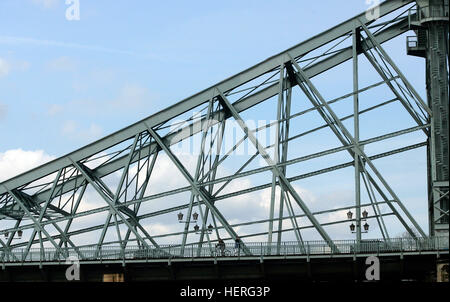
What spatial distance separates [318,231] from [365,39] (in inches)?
638

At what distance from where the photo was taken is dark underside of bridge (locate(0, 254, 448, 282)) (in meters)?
75.6

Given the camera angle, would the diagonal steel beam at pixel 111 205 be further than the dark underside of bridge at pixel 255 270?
Yes

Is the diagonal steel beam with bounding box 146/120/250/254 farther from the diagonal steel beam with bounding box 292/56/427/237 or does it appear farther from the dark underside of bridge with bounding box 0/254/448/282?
the diagonal steel beam with bounding box 292/56/427/237

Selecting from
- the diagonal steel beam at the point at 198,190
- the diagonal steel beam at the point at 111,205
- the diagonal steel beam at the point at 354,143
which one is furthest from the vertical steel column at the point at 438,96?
the diagonal steel beam at the point at 111,205

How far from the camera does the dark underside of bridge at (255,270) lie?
75562 millimetres

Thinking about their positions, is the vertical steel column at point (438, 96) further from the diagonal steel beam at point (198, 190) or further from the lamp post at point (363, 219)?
the diagonal steel beam at point (198, 190)

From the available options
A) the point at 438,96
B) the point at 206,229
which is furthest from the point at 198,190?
the point at 438,96

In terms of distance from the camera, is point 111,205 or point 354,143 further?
point 111,205

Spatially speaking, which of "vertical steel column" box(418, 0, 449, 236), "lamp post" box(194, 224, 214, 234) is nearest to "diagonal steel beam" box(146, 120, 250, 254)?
"lamp post" box(194, 224, 214, 234)

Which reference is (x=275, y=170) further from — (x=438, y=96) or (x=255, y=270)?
(x=438, y=96)

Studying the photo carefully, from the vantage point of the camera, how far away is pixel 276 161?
81688 mm

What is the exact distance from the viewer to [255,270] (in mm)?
79625

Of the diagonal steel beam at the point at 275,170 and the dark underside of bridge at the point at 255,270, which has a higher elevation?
the diagonal steel beam at the point at 275,170
